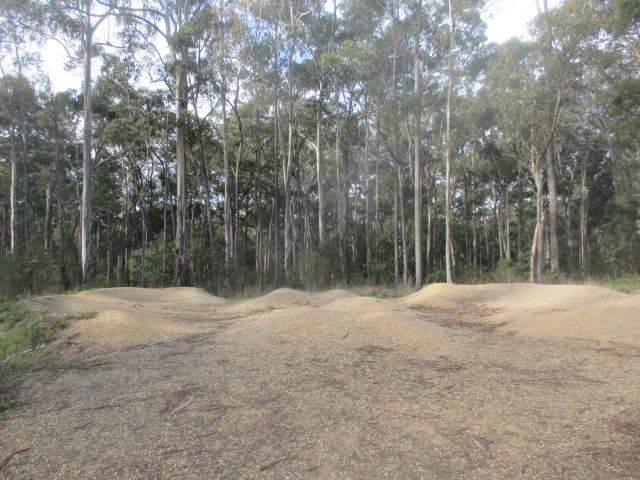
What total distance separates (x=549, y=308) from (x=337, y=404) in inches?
293

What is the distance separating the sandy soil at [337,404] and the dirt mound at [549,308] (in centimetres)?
6

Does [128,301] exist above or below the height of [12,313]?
below

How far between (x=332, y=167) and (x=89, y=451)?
2841cm

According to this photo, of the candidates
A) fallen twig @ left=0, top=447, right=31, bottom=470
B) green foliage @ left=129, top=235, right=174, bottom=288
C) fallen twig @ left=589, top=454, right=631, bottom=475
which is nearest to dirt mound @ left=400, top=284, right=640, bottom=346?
fallen twig @ left=589, top=454, right=631, bottom=475

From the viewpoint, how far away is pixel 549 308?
8.52 m

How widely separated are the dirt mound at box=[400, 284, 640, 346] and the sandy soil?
0.06 m

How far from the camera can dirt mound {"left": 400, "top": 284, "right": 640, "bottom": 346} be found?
575cm

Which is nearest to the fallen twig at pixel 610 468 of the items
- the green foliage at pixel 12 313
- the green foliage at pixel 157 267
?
the green foliage at pixel 12 313

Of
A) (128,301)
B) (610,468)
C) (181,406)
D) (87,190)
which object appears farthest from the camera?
(87,190)

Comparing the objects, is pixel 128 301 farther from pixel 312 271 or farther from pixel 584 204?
pixel 584 204

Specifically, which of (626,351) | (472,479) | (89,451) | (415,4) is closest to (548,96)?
(415,4)

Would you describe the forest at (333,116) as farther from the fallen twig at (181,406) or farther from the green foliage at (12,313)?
the fallen twig at (181,406)

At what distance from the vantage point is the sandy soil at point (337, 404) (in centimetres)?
217

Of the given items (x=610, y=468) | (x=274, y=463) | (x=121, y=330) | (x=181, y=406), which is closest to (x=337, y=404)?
(x=274, y=463)
